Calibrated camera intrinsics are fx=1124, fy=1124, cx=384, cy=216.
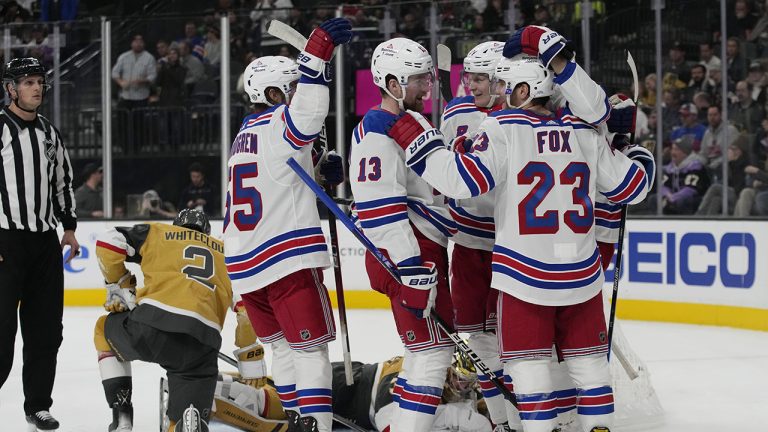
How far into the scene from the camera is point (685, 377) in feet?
17.1

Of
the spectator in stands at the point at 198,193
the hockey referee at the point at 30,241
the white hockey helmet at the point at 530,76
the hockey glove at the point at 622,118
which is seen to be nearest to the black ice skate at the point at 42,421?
the hockey referee at the point at 30,241

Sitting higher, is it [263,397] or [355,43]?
[355,43]

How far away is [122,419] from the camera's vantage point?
3793 mm

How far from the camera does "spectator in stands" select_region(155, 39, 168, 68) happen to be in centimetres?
848

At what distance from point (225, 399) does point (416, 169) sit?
A: 1199 mm

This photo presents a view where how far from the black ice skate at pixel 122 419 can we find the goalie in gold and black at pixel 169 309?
0.10 ft

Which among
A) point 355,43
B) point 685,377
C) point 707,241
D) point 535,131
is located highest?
point 355,43

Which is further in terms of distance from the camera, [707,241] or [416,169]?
[707,241]

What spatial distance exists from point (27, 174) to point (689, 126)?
4776mm

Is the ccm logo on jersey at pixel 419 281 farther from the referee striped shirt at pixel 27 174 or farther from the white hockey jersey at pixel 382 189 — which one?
the referee striped shirt at pixel 27 174

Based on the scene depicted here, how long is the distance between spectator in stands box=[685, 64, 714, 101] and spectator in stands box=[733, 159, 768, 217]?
700 mm

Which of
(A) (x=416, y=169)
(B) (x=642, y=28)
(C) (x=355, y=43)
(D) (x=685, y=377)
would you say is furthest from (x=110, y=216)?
(A) (x=416, y=169)

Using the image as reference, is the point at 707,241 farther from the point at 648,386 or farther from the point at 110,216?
the point at 110,216

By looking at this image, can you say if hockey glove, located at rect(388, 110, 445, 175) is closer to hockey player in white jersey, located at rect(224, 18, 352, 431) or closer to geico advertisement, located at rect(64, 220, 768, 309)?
hockey player in white jersey, located at rect(224, 18, 352, 431)
